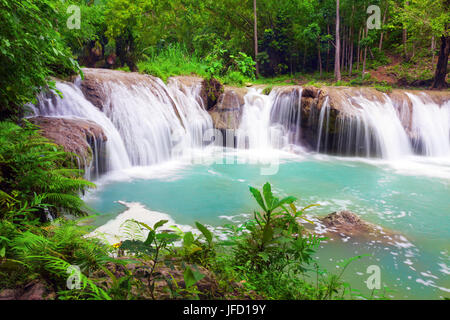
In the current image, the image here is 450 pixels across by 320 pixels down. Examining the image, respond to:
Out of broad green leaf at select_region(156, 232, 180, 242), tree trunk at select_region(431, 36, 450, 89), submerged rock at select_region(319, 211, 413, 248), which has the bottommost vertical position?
submerged rock at select_region(319, 211, 413, 248)

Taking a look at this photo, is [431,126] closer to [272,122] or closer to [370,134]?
[370,134]

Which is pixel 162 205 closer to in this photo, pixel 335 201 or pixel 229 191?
pixel 229 191

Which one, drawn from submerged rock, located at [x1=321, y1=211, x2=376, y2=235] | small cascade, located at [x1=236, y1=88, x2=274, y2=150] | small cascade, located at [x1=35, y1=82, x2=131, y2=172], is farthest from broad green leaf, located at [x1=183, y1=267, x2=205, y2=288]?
small cascade, located at [x1=236, y1=88, x2=274, y2=150]

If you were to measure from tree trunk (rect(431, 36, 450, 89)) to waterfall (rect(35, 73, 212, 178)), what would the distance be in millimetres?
13120

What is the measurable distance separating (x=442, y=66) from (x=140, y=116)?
16181 mm

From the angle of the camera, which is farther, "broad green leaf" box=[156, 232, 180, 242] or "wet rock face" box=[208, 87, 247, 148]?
"wet rock face" box=[208, 87, 247, 148]

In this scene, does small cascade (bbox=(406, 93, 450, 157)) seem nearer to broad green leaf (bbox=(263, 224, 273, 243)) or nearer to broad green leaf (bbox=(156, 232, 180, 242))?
broad green leaf (bbox=(263, 224, 273, 243))

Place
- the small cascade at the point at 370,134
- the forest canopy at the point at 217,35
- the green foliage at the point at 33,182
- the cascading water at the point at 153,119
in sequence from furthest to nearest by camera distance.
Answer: the small cascade at the point at 370,134 < the cascading water at the point at 153,119 < the forest canopy at the point at 217,35 < the green foliage at the point at 33,182

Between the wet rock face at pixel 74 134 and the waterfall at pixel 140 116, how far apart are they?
3.72 feet

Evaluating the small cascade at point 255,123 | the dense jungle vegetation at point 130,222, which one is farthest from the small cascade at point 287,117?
the dense jungle vegetation at point 130,222

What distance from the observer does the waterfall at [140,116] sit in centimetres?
827

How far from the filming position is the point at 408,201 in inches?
275

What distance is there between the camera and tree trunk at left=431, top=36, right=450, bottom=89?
15.0 metres

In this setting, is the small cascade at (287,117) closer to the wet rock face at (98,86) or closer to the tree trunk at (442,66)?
the wet rock face at (98,86)
